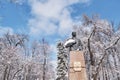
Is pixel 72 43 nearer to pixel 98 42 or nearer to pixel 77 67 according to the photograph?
pixel 77 67

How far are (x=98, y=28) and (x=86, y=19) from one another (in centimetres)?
143

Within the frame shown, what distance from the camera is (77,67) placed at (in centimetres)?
800

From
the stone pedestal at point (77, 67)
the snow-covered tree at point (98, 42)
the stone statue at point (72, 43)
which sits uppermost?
the snow-covered tree at point (98, 42)

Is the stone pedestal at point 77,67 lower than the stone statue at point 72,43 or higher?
lower

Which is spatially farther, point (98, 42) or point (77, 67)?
point (98, 42)

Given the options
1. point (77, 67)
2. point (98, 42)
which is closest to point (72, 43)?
point (77, 67)

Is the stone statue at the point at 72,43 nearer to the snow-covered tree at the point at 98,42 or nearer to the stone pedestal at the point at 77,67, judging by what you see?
the stone pedestal at the point at 77,67

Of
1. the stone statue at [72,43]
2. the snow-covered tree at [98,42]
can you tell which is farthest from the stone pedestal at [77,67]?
the snow-covered tree at [98,42]

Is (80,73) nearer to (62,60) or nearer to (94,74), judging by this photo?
(94,74)

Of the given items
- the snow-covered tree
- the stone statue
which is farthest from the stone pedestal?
the snow-covered tree

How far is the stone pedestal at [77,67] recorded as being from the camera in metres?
7.89

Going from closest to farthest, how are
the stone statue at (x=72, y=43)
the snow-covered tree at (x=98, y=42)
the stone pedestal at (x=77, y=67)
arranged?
the stone pedestal at (x=77, y=67), the stone statue at (x=72, y=43), the snow-covered tree at (x=98, y=42)

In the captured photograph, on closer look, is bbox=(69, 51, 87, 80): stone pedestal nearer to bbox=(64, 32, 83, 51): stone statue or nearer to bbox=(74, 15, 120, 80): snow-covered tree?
bbox=(64, 32, 83, 51): stone statue

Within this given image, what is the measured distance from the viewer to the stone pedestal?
789 cm
